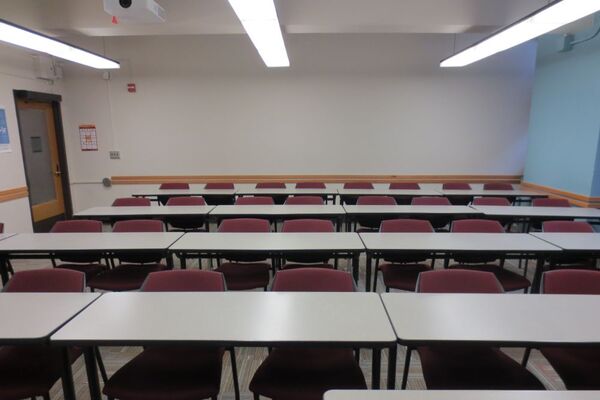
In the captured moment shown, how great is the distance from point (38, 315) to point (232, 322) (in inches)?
35.9

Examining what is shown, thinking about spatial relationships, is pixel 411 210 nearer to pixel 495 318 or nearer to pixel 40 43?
pixel 495 318

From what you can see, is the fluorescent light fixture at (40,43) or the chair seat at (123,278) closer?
the chair seat at (123,278)

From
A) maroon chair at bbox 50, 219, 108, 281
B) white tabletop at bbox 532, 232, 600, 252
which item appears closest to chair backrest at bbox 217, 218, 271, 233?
A: maroon chair at bbox 50, 219, 108, 281

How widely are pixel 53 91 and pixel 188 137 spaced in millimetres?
2258

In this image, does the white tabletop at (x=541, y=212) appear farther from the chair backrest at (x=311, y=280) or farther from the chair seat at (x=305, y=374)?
the chair seat at (x=305, y=374)

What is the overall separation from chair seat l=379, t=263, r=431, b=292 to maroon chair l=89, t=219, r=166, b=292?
6.05 feet

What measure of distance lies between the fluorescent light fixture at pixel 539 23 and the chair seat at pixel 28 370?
392cm

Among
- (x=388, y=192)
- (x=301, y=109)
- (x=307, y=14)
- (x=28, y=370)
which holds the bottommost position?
(x=28, y=370)

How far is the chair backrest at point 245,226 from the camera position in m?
3.10

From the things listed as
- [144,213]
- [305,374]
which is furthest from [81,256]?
[305,374]

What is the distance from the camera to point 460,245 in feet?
8.52

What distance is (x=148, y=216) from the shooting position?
367 centimetres

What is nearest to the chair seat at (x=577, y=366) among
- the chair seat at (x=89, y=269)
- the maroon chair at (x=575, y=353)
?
the maroon chair at (x=575, y=353)

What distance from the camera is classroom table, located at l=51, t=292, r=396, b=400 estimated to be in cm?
139
